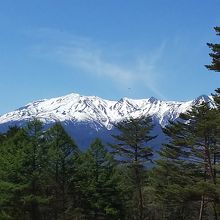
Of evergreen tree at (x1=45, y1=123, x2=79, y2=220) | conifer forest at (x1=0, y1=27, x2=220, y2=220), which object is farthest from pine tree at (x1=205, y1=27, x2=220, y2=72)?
evergreen tree at (x1=45, y1=123, x2=79, y2=220)

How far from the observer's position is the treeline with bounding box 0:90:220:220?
46938 millimetres

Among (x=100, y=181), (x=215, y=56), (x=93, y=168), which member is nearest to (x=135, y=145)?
(x=93, y=168)

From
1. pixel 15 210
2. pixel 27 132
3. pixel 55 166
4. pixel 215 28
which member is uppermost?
pixel 215 28

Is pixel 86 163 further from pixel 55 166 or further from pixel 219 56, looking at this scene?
pixel 219 56

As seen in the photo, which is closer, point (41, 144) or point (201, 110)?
point (41, 144)

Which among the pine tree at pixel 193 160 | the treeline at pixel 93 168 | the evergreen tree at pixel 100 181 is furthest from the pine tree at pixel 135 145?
the evergreen tree at pixel 100 181

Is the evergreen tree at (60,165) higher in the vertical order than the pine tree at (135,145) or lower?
lower

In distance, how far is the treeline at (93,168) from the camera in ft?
154

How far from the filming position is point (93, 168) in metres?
54.6

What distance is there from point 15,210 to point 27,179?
4.62 m

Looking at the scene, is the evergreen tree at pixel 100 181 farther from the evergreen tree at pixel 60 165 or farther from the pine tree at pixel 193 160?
the pine tree at pixel 193 160

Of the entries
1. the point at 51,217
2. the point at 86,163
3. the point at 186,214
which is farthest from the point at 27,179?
the point at 186,214

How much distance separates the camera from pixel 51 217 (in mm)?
61844

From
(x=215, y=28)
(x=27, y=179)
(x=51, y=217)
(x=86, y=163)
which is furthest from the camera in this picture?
(x=51, y=217)
